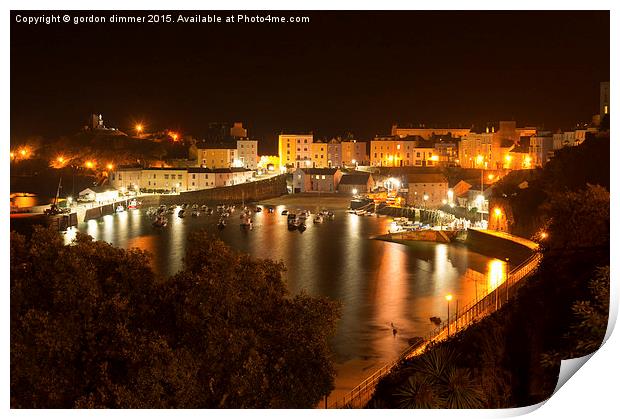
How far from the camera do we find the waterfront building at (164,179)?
54.7 ft

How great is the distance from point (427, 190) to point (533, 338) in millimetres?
11233

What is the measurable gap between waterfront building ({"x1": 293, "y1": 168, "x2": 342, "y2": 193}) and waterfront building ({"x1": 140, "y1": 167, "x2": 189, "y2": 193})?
268 cm

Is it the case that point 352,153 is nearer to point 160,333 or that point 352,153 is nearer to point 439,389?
point 160,333

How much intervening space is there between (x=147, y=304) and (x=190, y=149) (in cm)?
1557

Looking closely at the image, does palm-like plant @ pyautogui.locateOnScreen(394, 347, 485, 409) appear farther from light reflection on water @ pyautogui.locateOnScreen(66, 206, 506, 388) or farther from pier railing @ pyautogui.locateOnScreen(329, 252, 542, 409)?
light reflection on water @ pyautogui.locateOnScreen(66, 206, 506, 388)

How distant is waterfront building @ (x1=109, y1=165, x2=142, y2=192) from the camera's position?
53.4 feet

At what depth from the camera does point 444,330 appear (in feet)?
16.6

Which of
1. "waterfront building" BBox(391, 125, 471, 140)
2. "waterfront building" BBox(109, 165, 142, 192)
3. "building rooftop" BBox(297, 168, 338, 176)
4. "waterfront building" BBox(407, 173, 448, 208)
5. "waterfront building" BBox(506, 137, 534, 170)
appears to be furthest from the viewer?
"waterfront building" BBox(391, 125, 471, 140)

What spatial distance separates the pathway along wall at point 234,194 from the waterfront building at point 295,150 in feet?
6.66

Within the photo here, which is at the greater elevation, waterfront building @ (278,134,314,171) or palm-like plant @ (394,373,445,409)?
waterfront building @ (278,134,314,171)

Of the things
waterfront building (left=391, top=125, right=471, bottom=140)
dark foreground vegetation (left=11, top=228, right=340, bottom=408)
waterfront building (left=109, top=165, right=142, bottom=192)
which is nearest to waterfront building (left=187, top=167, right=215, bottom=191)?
waterfront building (left=109, top=165, right=142, bottom=192)

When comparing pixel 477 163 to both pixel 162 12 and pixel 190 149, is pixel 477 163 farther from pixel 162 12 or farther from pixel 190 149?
pixel 162 12

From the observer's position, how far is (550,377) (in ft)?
10.6

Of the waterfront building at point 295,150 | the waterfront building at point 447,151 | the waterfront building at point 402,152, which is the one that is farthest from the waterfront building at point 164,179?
the waterfront building at point 447,151
